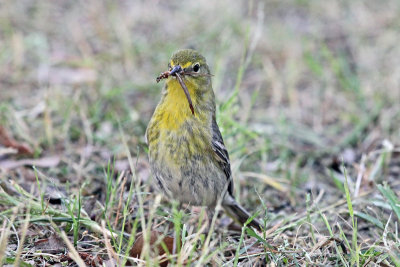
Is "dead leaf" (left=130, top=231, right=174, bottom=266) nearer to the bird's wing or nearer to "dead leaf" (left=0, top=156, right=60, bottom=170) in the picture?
the bird's wing

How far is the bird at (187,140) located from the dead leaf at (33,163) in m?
1.14

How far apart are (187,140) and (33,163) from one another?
155 centimetres

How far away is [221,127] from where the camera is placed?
4.95 m

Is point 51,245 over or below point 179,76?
below

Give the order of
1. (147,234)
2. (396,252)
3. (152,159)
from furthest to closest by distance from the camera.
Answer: (152,159), (396,252), (147,234)

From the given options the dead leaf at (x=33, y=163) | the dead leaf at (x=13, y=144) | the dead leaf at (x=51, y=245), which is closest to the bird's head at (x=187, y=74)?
the dead leaf at (x=51, y=245)

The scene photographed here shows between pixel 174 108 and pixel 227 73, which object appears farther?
pixel 227 73

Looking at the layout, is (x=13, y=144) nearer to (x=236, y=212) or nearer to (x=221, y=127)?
(x=221, y=127)

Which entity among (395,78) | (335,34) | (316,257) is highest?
(335,34)

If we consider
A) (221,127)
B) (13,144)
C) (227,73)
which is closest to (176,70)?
(221,127)

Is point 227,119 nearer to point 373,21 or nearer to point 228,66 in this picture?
point 228,66

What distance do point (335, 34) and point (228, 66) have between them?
1.99 metres

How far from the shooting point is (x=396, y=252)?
3721mm

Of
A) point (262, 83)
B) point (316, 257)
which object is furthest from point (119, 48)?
point (316, 257)
